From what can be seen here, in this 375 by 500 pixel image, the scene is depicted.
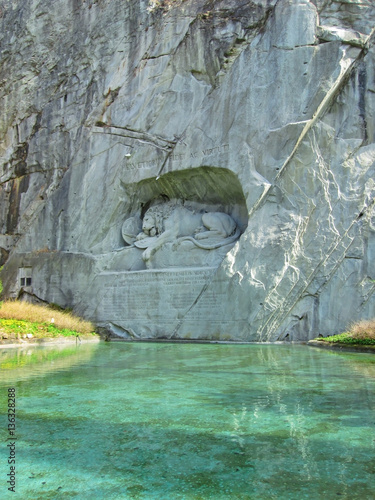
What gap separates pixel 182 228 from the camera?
13.8 metres

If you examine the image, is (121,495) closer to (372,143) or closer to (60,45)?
(372,143)

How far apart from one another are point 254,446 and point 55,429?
1.35m

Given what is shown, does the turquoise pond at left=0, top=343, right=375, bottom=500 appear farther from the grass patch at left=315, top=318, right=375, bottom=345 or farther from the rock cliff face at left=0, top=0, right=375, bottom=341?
the rock cliff face at left=0, top=0, right=375, bottom=341

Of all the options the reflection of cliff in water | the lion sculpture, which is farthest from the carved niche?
the reflection of cliff in water

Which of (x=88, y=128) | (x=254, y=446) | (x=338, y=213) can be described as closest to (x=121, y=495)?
(x=254, y=446)

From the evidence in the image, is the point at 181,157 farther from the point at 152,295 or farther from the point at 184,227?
the point at 152,295

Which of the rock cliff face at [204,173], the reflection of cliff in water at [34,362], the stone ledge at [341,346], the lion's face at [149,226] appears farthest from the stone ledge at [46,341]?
the stone ledge at [341,346]

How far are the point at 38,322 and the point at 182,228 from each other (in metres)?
4.41

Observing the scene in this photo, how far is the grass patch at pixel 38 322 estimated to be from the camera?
442 inches

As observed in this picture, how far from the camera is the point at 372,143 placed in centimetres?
1180

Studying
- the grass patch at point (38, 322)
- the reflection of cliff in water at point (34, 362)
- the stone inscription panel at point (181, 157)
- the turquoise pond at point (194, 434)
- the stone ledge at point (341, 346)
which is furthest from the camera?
the stone inscription panel at point (181, 157)

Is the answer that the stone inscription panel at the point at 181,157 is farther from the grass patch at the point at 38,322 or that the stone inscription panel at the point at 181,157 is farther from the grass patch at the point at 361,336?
the grass patch at the point at 361,336

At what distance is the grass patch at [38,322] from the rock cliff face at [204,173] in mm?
1048

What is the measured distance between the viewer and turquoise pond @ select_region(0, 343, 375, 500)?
2461mm
